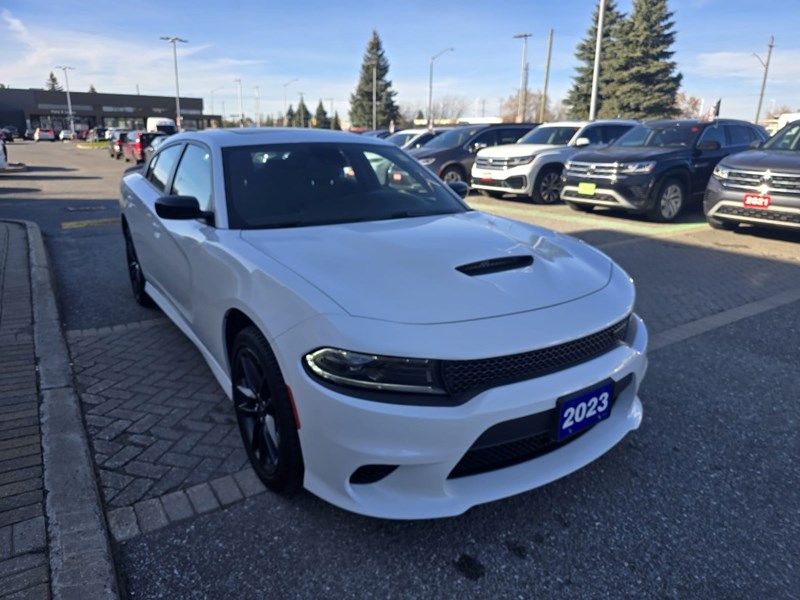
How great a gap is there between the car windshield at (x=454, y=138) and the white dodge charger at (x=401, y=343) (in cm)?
1114

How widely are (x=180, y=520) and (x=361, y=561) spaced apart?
810 millimetres

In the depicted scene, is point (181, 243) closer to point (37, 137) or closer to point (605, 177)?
point (605, 177)

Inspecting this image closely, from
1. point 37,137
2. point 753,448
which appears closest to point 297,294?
point 753,448

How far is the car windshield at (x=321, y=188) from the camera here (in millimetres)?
3072

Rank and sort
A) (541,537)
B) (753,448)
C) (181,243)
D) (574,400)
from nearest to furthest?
(574,400)
(541,537)
(753,448)
(181,243)

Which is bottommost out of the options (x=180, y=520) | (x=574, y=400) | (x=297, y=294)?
(x=180, y=520)

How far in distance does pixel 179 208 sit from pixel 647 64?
5110 centimetres

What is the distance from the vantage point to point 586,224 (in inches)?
371

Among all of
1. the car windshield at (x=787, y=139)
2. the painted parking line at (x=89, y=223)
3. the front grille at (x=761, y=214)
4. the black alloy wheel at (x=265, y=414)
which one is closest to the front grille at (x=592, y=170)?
the front grille at (x=761, y=214)

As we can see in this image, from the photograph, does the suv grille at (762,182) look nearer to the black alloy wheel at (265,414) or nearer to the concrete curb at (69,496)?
the black alloy wheel at (265,414)

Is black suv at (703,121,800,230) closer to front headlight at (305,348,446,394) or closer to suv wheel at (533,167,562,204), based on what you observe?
suv wheel at (533,167,562,204)

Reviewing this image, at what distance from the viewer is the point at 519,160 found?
11805mm

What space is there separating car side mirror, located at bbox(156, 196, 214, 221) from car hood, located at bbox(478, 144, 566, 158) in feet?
32.2

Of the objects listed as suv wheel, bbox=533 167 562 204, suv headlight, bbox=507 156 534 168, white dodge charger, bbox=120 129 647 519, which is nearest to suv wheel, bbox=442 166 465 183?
suv headlight, bbox=507 156 534 168
